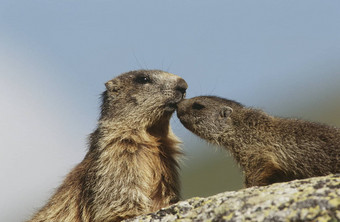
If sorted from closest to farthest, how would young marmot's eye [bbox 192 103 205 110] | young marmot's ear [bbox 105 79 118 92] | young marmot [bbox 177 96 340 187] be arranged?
young marmot [bbox 177 96 340 187] < young marmot's eye [bbox 192 103 205 110] < young marmot's ear [bbox 105 79 118 92]

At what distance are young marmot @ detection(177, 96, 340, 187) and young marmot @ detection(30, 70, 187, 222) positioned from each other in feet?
2.03

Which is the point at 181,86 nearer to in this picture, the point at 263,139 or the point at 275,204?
the point at 263,139

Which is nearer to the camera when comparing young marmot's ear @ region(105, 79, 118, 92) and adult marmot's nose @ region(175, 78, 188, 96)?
adult marmot's nose @ region(175, 78, 188, 96)

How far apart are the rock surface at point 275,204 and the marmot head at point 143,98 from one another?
3802mm

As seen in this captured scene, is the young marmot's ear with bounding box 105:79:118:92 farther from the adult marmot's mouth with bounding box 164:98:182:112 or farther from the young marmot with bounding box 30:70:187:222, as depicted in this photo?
the adult marmot's mouth with bounding box 164:98:182:112

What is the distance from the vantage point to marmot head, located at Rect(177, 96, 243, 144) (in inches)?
440

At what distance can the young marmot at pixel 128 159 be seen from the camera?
9719 mm

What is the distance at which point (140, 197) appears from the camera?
959 cm

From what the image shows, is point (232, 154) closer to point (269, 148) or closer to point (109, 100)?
point (269, 148)

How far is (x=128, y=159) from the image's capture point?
396 inches

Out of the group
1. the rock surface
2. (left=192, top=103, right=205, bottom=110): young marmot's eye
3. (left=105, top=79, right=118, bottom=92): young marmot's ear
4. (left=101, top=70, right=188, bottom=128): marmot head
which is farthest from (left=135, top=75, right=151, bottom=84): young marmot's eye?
the rock surface

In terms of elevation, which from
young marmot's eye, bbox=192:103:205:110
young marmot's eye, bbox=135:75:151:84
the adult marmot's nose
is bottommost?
young marmot's eye, bbox=192:103:205:110

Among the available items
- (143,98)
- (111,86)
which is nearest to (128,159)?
(143,98)

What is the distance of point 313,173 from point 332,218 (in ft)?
9.80
